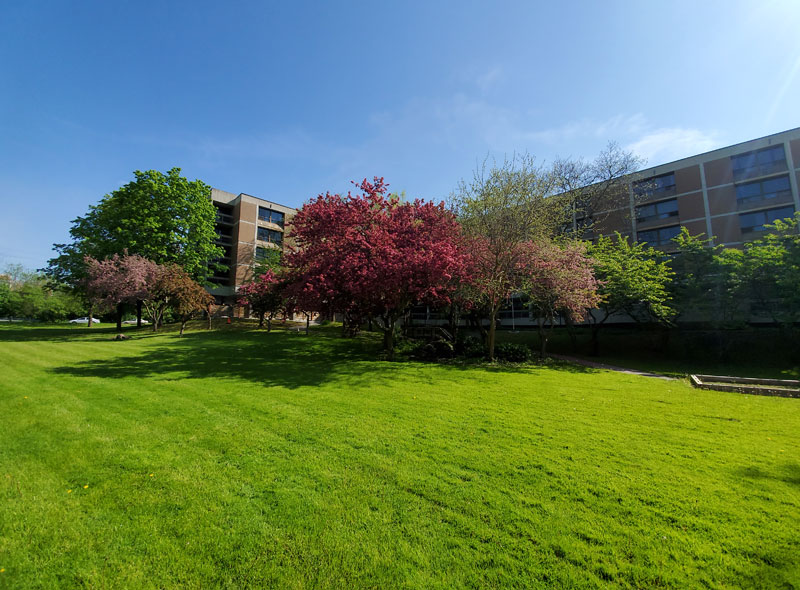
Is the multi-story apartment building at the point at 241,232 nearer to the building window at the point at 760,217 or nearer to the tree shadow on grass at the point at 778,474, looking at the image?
the tree shadow on grass at the point at 778,474

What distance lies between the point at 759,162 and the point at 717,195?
3853 millimetres

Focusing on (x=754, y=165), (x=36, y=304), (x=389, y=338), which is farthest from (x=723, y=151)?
(x=36, y=304)

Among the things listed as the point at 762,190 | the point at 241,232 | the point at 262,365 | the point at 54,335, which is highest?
the point at 241,232

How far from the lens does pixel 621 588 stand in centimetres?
247

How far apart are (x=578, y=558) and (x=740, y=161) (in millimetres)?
44840

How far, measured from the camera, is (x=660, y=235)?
3619cm

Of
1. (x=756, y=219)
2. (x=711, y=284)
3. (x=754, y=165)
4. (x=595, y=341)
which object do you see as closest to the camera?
(x=711, y=284)

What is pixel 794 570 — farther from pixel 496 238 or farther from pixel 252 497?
pixel 496 238

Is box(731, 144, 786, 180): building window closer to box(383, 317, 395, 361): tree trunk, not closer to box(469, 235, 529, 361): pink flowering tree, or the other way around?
box(469, 235, 529, 361): pink flowering tree

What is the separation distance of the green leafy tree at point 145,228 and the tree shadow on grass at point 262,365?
14211mm

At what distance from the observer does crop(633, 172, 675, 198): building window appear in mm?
35719

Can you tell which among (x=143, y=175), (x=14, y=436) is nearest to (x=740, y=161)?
(x=14, y=436)

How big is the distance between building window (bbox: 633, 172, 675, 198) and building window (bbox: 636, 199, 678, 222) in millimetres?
917

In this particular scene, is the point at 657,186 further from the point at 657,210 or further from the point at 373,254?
the point at 373,254
